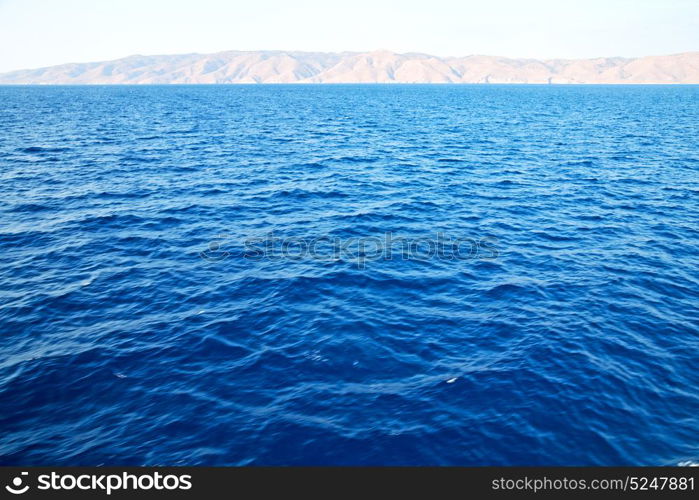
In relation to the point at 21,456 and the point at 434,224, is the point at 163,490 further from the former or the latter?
the point at 434,224

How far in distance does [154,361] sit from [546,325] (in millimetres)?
18847

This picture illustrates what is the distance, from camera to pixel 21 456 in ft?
43.7

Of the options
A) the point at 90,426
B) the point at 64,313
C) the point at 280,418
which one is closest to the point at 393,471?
the point at 280,418

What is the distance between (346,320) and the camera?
21.2 metres
